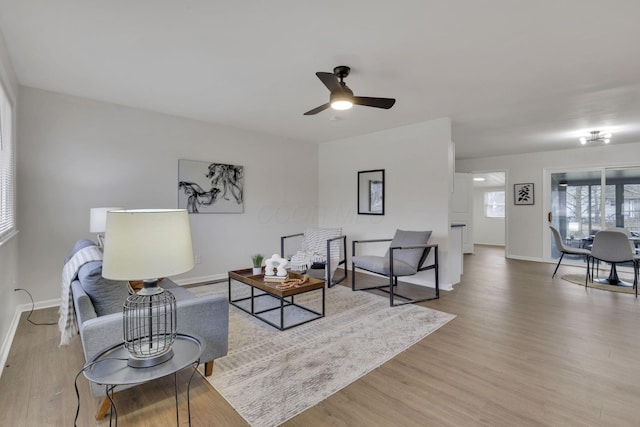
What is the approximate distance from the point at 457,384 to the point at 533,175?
6.32 m

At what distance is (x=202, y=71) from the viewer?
9.50 feet

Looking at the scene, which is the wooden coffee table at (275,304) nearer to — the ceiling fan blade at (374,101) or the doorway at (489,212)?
the ceiling fan blade at (374,101)

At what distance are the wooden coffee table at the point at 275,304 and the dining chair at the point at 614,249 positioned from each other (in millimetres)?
4076

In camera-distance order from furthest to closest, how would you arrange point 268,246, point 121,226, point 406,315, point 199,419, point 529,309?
point 268,246 → point 529,309 → point 406,315 → point 199,419 → point 121,226

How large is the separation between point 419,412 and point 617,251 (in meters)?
4.42

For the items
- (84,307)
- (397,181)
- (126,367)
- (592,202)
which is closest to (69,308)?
(84,307)

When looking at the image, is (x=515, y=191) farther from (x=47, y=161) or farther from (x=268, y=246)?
(x=47, y=161)

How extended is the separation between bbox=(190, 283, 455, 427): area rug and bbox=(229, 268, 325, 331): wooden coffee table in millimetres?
101

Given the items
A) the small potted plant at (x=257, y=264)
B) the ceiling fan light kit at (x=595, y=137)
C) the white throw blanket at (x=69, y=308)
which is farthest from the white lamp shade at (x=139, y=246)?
the ceiling fan light kit at (x=595, y=137)

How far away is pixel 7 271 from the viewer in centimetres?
264

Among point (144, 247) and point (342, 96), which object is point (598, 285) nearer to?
point (342, 96)

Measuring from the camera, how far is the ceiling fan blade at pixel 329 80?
2.46 m

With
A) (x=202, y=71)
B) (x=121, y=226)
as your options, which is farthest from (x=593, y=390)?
(x=202, y=71)

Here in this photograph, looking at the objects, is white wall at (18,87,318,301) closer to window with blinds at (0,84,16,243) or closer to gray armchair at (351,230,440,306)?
window with blinds at (0,84,16,243)
